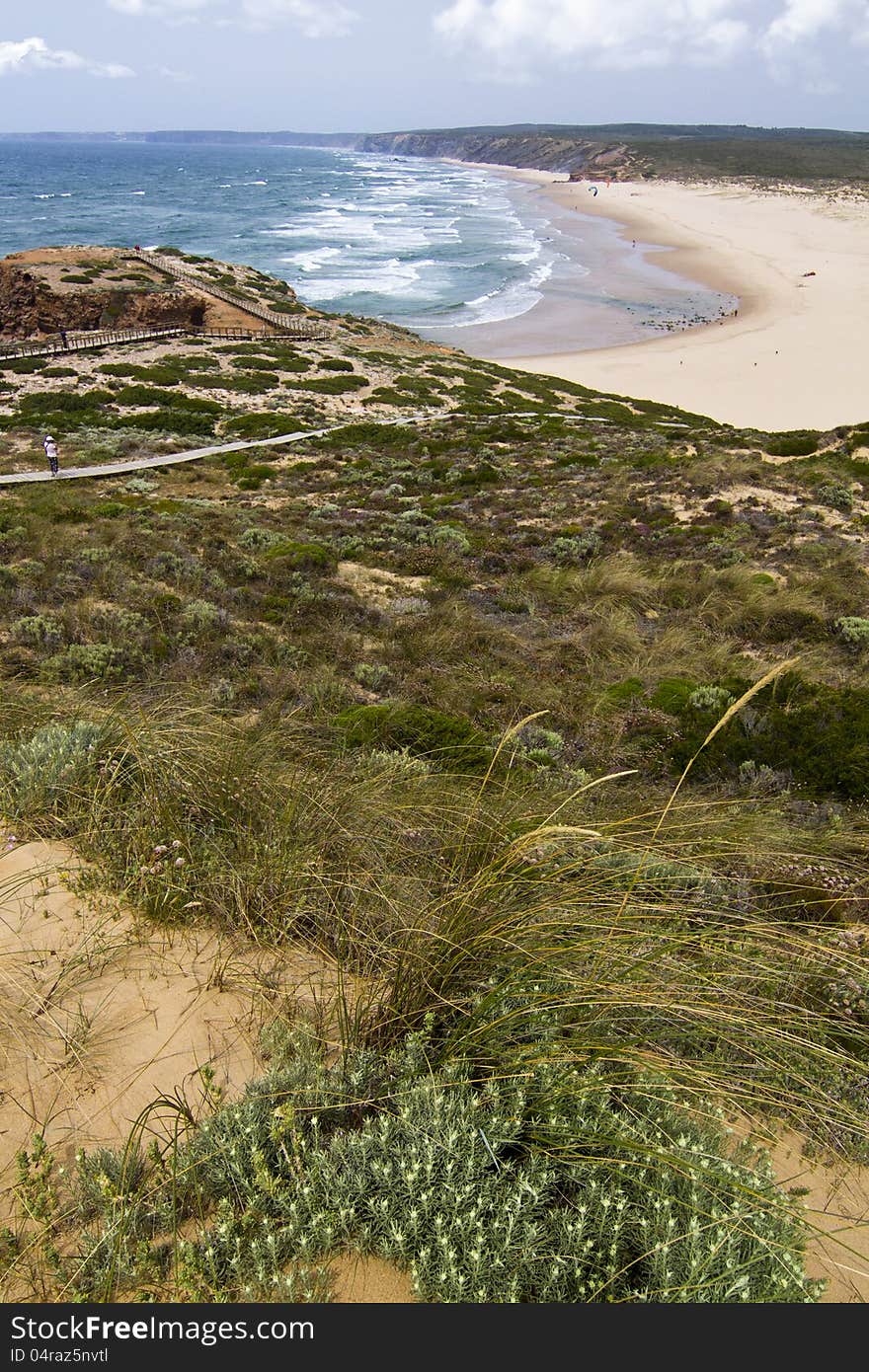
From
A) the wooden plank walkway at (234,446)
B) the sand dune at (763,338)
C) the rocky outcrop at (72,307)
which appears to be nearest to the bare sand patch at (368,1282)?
the wooden plank walkway at (234,446)

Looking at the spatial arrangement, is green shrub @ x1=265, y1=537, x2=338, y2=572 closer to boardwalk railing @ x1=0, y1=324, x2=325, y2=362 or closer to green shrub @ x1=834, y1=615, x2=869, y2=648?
green shrub @ x1=834, y1=615, x2=869, y2=648

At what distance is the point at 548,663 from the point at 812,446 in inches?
732

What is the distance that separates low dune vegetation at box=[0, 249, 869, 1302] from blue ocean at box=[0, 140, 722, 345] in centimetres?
4529

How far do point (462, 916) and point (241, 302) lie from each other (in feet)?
161

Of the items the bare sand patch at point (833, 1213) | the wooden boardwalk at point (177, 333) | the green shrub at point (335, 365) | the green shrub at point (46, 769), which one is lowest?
the bare sand patch at point (833, 1213)

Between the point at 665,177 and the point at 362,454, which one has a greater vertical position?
the point at 665,177

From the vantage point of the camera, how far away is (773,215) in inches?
3866

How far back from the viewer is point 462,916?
2.59 m

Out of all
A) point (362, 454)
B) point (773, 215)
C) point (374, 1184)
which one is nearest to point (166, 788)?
point (374, 1184)

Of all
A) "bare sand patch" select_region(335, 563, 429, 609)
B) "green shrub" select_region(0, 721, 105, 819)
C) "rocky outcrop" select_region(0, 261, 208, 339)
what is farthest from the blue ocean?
"green shrub" select_region(0, 721, 105, 819)

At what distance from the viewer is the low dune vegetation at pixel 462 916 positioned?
201 centimetres

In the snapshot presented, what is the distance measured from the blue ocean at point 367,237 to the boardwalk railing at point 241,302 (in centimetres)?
1120

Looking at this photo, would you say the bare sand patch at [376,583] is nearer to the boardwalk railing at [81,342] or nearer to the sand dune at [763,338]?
the sand dune at [763,338]

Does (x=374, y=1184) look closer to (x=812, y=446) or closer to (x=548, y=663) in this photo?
(x=548, y=663)
